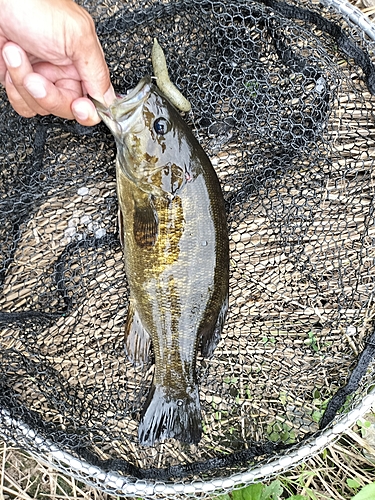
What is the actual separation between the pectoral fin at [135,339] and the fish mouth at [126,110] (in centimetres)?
66

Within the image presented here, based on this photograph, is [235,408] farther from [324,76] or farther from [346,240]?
[324,76]

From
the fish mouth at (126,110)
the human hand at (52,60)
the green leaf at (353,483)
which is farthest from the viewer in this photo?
the green leaf at (353,483)

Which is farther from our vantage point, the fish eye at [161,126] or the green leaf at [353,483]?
the green leaf at [353,483]

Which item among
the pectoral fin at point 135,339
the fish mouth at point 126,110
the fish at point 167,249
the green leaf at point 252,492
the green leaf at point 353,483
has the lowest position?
the green leaf at point 353,483

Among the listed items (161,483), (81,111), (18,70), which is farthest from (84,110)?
(161,483)

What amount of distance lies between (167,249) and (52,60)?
0.75m

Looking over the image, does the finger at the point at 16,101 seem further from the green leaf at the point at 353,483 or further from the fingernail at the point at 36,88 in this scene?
the green leaf at the point at 353,483

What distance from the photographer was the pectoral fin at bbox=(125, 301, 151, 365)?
5.92 ft

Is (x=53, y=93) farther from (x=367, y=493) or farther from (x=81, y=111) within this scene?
(x=367, y=493)

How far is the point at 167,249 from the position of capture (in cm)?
165

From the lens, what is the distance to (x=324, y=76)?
71.6 inches

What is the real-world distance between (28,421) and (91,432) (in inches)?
9.9

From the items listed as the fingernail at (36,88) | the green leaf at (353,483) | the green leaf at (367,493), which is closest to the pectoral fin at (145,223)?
the fingernail at (36,88)

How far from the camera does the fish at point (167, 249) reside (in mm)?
1589
